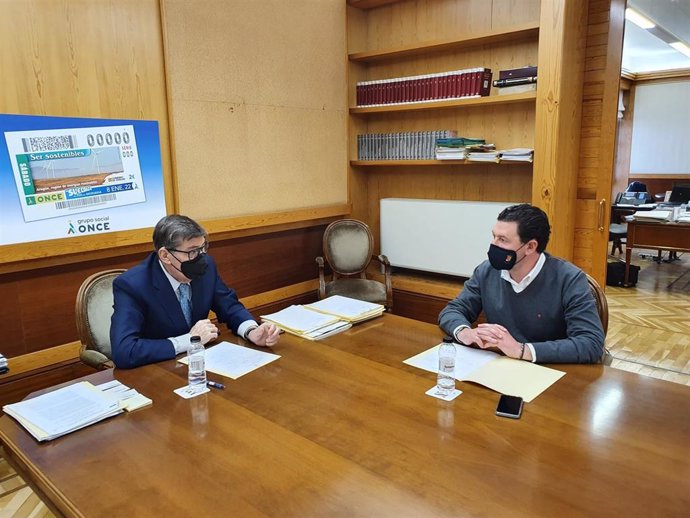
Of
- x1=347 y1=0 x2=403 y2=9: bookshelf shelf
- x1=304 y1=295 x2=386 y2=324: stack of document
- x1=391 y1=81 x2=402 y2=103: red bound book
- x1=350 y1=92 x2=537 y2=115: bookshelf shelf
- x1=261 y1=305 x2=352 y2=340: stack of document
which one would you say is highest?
x1=347 y1=0 x2=403 y2=9: bookshelf shelf

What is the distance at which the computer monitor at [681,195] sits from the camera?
685cm

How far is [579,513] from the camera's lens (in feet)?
3.39

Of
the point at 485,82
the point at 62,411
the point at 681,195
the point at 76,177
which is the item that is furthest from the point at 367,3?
the point at 681,195

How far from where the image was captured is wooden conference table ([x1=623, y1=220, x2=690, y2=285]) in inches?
218

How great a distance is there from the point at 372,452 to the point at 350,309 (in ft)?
3.62

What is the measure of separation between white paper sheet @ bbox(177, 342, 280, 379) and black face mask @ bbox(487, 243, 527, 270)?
870 millimetres

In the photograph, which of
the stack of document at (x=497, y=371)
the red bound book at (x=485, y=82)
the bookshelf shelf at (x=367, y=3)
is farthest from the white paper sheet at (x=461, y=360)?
the bookshelf shelf at (x=367, y=3)

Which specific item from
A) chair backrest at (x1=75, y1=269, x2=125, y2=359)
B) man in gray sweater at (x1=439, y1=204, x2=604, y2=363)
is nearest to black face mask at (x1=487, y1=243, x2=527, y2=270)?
man in gray sweater at (x1=439, y1=204, x2=604, y2=363)

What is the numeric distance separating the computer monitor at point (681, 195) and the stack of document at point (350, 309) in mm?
6177

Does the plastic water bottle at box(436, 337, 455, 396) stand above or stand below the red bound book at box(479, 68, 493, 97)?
below

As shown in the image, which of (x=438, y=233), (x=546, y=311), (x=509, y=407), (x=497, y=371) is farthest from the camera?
(x=438, y=233)

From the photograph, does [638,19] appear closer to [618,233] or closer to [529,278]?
[618,233]

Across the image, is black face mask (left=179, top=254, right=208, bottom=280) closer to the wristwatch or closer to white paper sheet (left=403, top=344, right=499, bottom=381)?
the wristwatch

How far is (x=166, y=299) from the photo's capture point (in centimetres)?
203
